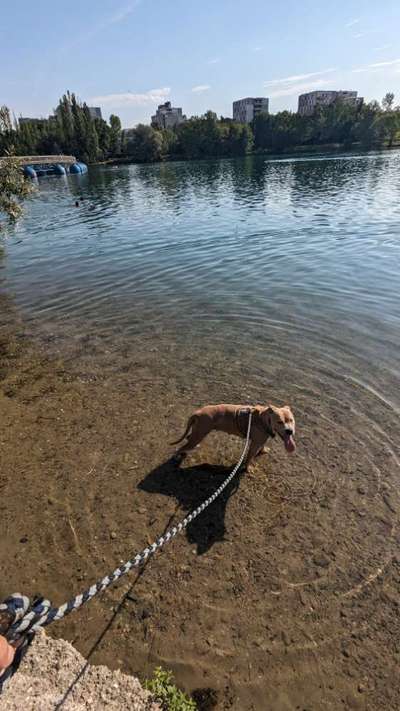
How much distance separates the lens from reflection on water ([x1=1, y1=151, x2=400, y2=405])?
1167 centimetres

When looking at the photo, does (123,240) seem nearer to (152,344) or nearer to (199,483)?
(152,344)

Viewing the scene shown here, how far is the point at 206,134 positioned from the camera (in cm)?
14662

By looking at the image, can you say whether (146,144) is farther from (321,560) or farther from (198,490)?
(321,560)

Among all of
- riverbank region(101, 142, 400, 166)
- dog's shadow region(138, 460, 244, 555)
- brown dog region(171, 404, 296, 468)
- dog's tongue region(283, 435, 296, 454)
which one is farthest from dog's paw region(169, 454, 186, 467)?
riverbank region(101, 142, 400, 166)

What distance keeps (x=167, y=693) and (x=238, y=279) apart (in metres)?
15.7

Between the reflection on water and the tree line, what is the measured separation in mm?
126798

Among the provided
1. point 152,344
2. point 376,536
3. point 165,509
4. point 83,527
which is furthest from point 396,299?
point 83,527

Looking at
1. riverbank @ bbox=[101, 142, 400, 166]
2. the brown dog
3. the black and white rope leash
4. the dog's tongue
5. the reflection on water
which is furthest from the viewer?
riverbank @ bbox=[101, 142, 400, 166]

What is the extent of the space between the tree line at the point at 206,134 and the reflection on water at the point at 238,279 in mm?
126798

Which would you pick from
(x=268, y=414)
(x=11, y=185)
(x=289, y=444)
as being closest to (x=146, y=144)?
(x=11, y=185)

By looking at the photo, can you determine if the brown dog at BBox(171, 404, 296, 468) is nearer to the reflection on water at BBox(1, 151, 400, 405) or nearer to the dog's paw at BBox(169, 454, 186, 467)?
the dog's paw at BBox(169, 454, 186, 467)

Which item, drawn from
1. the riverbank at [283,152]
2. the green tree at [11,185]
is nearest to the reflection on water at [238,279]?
the green tree at [11,185]

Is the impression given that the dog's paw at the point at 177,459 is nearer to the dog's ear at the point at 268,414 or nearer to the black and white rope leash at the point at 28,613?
the dog's ear at the point at 268,414

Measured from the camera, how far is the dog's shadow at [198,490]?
584 cm
